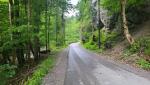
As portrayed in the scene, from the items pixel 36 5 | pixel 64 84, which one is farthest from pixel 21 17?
pixel 64 84

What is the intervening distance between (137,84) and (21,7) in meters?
15.5

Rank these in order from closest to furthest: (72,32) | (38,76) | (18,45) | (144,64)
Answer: (38,76) → (144,64) → (18,45) → (72,32)

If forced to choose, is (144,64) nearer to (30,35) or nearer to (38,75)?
(38,75)

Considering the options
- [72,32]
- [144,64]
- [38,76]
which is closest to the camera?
[38,76]

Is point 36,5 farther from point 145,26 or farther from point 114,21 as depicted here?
point 114,21

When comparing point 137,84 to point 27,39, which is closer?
point 137,84

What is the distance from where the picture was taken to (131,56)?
67.9 feet

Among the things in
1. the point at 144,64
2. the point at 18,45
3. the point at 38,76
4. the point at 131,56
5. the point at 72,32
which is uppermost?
the point at 18,45

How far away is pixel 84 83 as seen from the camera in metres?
11.1

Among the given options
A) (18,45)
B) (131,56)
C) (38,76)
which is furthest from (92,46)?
(38,76)

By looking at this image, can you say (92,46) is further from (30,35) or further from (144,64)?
(144,64)

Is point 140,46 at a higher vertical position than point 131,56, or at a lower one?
higher

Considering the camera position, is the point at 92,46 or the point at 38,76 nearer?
the point at 38,76

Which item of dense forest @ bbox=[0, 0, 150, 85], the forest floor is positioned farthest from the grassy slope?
the forest floor
